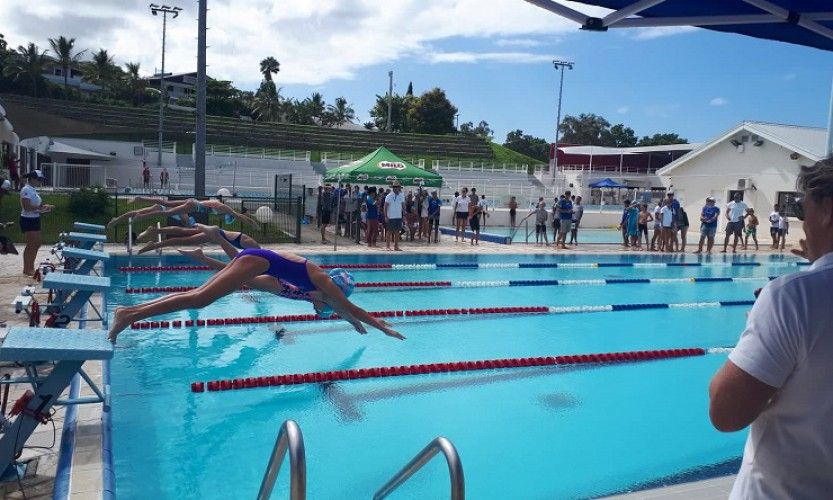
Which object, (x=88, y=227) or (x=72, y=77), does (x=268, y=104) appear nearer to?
(x=72, y=77)

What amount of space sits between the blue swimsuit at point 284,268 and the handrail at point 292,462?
2.94 meters

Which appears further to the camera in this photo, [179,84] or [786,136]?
[179,84]

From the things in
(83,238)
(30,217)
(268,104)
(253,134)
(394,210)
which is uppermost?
(268,104)

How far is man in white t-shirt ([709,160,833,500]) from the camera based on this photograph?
1.28 metres

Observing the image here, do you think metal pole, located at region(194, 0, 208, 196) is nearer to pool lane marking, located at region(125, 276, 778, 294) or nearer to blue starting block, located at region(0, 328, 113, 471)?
pool lane marking, located at region(125, 276, 778, 294)

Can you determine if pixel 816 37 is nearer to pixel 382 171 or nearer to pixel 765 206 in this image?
pixel 382 171

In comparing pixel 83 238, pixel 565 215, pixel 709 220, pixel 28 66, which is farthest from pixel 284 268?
pixel 28 66

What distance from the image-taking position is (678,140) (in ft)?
253

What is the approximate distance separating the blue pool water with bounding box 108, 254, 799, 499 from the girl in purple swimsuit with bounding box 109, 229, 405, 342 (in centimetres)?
85

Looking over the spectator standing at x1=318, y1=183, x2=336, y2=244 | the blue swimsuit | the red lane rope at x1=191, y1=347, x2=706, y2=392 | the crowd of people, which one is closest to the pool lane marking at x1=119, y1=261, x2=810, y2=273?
the crowd of people

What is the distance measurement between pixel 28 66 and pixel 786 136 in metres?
54.3

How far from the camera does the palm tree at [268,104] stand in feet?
201

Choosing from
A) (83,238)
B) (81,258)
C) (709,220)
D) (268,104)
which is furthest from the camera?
(268,104)

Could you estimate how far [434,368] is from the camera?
6363 mm
